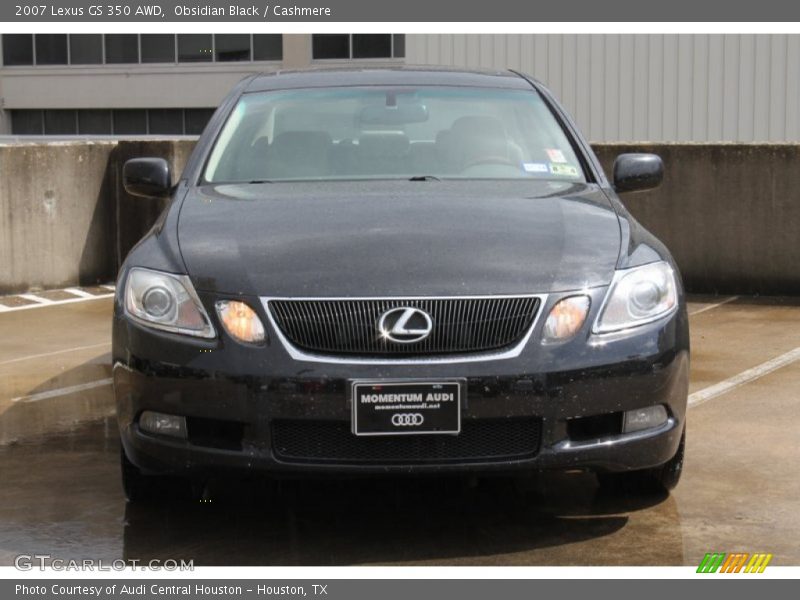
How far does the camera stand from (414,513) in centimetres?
525

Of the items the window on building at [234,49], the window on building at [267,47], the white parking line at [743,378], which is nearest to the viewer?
the white parking line at [743,378]

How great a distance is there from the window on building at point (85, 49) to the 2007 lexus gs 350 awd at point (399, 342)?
1754 inches

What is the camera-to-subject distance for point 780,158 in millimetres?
11375

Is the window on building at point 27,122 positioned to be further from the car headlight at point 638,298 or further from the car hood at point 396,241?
the car headlight at point 638,298

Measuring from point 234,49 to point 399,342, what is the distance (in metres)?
42.5

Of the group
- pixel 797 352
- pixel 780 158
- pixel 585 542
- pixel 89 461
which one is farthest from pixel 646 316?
pixel 780 158

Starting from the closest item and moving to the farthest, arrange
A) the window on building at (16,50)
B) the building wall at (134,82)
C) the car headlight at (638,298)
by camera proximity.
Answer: the car headlight at (638,298)
the building wall at (134,82)
the window on building at (16,50)

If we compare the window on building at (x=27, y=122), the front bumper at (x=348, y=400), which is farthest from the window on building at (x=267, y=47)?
the front bumper at (x=348, y=400)

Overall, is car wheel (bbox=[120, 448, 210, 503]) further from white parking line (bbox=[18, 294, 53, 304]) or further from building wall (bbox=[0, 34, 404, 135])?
building wall (bbox=[0, 34, 404, 135])

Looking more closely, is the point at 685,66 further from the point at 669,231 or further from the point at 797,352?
the point at 797,352

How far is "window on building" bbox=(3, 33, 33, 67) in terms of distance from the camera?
49.8 metres

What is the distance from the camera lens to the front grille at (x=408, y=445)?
15.3 feet

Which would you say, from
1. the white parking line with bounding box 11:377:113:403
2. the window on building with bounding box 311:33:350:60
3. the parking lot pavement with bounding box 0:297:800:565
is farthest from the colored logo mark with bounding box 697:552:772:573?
the window on building with bounding box 311:33:350:60

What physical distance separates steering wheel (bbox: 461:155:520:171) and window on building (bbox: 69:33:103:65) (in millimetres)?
43915
